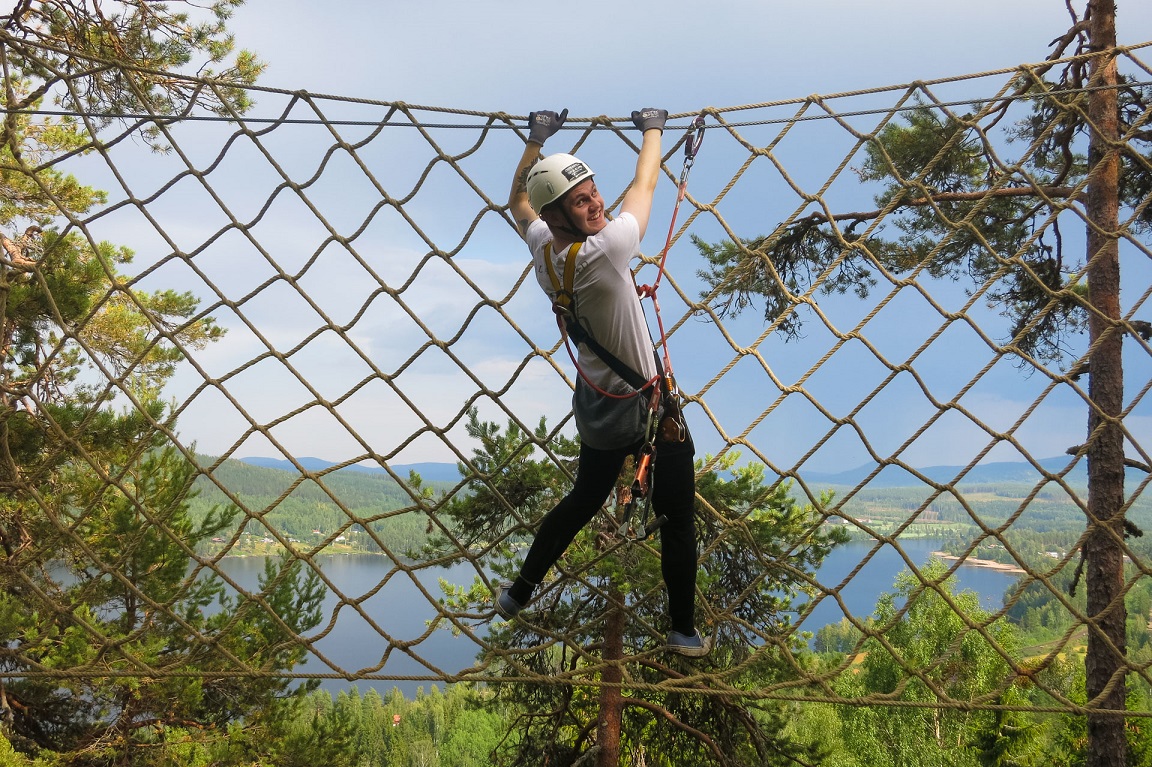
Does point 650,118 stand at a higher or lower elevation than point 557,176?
higher

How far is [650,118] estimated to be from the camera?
2223 millimetres

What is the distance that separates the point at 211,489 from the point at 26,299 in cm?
1889

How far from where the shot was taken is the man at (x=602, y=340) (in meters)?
1.94

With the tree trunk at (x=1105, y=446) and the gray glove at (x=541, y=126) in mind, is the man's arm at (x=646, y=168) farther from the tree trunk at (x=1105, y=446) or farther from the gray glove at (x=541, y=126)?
the tree trunk at (x=1105, y=446)

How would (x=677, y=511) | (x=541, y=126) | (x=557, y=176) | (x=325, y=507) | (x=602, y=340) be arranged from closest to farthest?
(x=557, y=176), (x=602, y=340), (x=677, y=511), (x=541, y=126), (x=325, y=507)

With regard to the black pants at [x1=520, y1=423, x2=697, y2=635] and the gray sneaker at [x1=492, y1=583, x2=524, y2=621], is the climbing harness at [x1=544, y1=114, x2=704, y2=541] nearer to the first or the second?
the black pants at [x1=520, y1=423, x2=697, y2=635]

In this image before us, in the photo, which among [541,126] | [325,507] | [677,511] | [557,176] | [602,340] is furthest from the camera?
[325,507]

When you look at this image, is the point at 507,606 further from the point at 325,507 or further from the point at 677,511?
the point at 325,507

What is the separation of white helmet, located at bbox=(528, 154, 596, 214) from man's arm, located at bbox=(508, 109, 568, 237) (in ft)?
0.97

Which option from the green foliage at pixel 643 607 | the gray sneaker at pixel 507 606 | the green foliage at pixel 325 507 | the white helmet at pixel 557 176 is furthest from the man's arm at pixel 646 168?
the green foliage at pixel 643 607

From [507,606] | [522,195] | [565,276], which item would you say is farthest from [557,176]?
[507,606]

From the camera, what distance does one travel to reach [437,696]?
19.0 metres

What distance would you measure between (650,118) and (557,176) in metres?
0.42

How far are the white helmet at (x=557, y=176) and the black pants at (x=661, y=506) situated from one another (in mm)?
605
